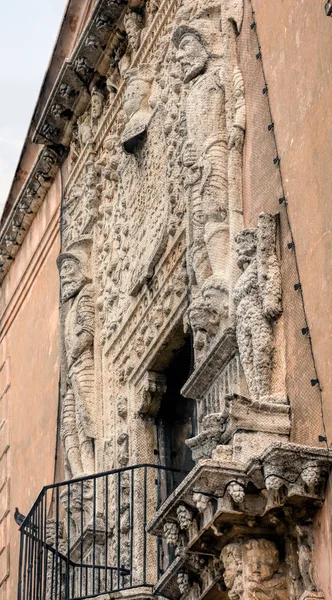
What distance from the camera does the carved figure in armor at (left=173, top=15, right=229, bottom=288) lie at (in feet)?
30.9

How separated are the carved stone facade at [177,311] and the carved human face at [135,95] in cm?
1

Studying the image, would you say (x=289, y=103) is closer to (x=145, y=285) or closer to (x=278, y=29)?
(x=278, y=29)

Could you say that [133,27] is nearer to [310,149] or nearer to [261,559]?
[310,149]

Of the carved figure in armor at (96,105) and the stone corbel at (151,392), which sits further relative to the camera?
the carved figure in armor at (96,105)

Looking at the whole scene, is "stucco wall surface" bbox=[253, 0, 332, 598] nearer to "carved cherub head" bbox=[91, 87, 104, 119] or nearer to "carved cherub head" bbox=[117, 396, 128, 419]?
"carved cherub head" bbox=[117, 396, 128, 419]

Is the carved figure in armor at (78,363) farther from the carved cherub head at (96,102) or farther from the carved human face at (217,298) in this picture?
the carved human face at (217,298)

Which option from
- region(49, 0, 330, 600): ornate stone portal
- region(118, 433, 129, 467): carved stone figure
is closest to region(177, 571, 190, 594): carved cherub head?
region(49, 0, 330, 600): ornate stone portal

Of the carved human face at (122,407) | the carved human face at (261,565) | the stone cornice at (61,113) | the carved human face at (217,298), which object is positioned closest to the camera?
the carved human face at (261,565)

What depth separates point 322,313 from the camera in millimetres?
7988

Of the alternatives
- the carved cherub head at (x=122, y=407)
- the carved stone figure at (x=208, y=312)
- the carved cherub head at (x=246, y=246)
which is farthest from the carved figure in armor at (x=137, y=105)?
the carved cherub head at (x=246, y=246)

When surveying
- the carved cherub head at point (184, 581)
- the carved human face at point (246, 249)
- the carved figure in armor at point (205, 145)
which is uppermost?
the carved figure in armor at point (205, 145)

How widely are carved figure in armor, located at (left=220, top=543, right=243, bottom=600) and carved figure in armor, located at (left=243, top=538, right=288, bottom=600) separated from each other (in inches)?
1.5

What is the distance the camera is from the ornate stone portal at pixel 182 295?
26.0ft

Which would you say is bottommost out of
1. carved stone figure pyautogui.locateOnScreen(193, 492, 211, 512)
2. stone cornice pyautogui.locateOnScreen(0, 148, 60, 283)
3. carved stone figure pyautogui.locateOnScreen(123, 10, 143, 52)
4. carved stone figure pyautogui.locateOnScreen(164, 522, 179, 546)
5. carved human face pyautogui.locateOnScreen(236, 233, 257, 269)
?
carved stone figure pyautogui.locateOnScreen(164, 522, 179, 546)
